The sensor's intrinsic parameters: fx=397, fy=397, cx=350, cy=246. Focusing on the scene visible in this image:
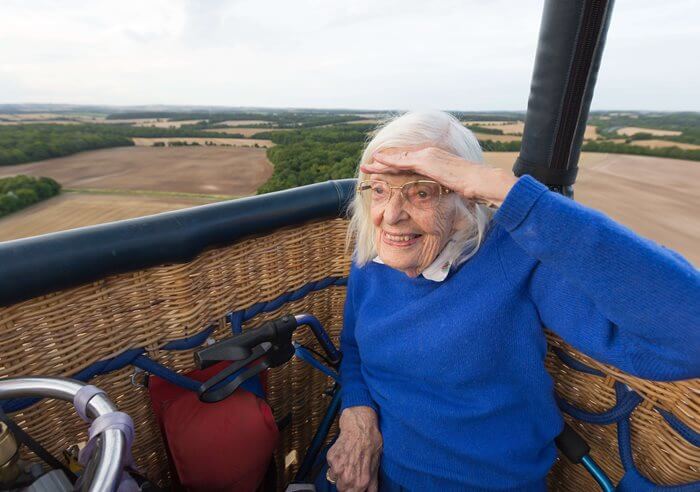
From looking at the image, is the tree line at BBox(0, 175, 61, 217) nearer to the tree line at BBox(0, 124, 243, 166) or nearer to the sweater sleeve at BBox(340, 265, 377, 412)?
the tree line at BBox(0, 124, 243, 166)

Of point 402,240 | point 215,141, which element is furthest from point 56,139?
point 402,240

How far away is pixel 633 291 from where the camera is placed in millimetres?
833

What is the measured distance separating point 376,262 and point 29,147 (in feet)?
6.26

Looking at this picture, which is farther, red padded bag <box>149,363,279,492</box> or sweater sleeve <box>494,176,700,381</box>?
red padded bag <box>149,363,279,492</box>

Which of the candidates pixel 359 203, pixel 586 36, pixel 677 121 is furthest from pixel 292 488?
pixel 677 121

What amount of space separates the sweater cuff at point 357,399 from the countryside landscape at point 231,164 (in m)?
0.87

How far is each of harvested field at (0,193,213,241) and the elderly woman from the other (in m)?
0.76

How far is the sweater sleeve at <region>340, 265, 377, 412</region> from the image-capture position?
1.47 metres

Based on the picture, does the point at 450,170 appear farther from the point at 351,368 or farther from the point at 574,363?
the point at 351,368

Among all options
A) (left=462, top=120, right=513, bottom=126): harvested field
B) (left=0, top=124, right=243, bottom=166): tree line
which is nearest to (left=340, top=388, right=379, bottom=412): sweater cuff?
(left=462, top=120, right=513, bottom=126): harvested field

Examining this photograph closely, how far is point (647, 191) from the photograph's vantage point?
387 centimetres

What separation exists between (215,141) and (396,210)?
268cm

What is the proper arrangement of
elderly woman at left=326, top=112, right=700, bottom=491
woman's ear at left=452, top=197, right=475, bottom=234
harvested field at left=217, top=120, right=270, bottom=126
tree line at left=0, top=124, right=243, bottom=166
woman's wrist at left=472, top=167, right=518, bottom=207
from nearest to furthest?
elderly woman at left=326, top=112, right=700, bottom=491 < woman's wrist at left=472, top=167, right=518, bottom=207 < woman's ear at left=452, top=197, right=475, bottom=234 < tree line at left=0, top=124, right=243, bottom=166 < harvested field at left=217, top=120, right=270, bottom=126

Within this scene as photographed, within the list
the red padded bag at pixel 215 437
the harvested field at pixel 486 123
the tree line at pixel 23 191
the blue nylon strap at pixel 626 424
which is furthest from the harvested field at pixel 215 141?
the blue nylon strap at pixel 626 424
